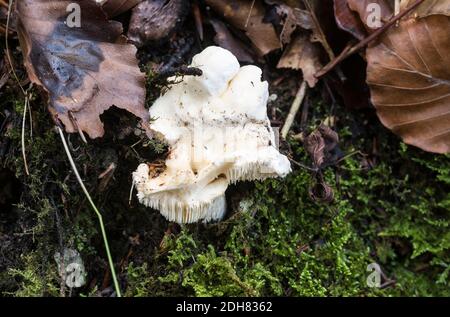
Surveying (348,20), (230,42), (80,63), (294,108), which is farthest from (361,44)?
(80,63)

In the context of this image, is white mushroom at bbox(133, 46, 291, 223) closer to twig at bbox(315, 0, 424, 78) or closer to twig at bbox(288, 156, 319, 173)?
twig at bbox(288, 156, 319, 173)

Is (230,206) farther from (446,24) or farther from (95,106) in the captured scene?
(446,24)

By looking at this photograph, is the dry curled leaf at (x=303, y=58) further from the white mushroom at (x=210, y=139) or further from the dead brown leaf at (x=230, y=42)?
the white mushroom at (x=210, y=139)

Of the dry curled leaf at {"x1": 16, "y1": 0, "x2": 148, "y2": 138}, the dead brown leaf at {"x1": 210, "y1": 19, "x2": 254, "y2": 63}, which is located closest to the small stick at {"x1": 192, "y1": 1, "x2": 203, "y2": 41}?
the dead brown leaf at {"x1": 210, "y1": 19, "x2": 254, "y2": 63}

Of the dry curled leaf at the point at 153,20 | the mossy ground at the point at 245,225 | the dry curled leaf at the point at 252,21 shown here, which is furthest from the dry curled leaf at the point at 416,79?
the dry curled leaf at the point at 153,20

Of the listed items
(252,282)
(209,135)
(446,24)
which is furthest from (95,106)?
(446,24)

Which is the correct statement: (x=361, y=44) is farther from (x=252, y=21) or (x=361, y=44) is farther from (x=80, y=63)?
(x=80, y=63)
